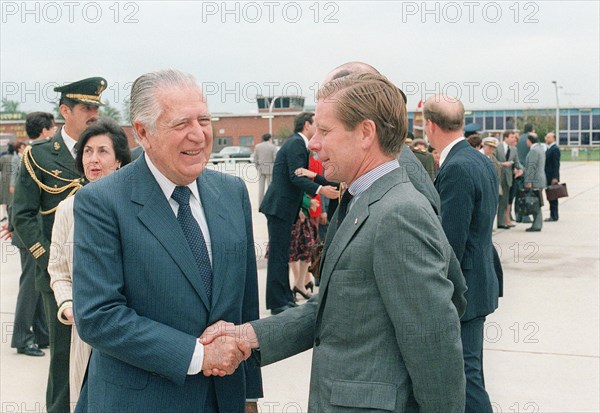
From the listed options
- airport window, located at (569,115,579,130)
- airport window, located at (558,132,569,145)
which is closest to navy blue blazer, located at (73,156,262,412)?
airport window, located at (569,115,579,130)

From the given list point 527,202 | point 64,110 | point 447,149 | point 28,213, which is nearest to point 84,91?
point 64,110

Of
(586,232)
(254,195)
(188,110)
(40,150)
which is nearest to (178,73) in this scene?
(188,110)

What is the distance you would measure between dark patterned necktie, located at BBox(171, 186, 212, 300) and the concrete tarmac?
9.53 ft

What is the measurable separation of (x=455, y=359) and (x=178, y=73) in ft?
3.80

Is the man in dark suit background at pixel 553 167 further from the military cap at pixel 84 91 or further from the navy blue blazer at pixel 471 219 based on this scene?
the military cap at pixel 84 91

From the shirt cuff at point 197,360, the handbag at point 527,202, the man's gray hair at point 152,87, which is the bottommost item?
the handbag at point 527,202

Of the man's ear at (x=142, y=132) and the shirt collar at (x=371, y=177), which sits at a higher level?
Result: the man's ear at (x=142, y=132)

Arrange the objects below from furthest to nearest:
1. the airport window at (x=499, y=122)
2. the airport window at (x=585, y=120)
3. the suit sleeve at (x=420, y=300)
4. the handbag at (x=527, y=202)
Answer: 1. the airport window at (x=585, y=120)
2. the airport window at (x=499, y=122)
3. the handbag at (x=527, y=202)
4. the suit sleeve at (x=420, y=300)

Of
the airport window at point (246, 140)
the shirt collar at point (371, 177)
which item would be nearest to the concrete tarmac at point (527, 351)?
the shirt collar at point (371, 177)

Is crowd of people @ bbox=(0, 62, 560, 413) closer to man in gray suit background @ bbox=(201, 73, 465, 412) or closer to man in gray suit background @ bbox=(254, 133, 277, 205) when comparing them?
man in gray suit background @ bbox=(201, 73, 465, 412)

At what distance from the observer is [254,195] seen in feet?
82.3

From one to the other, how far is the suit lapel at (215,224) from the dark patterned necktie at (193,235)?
2 centimetres

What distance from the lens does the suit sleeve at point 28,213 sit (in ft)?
14.5

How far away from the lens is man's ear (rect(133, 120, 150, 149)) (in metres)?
2.36
